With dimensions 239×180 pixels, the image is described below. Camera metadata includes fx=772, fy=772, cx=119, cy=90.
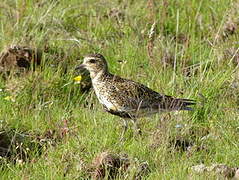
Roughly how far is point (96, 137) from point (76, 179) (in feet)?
2.52

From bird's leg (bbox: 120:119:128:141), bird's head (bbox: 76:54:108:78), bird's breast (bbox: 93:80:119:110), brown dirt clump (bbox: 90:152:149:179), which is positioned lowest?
bird's leg (bbox: 120:119:128:141)

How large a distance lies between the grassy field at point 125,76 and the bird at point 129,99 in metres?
0.11

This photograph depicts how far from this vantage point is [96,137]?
677 centimetres

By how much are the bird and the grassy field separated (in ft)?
0.37

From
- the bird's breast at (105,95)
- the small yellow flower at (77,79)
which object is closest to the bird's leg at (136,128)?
the bird's breast at (105,95)

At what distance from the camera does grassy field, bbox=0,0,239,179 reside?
6.48 metres

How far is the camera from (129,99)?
7.33 meters

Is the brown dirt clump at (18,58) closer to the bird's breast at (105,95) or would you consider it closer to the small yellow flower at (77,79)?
the small yellow flower at (77,79)

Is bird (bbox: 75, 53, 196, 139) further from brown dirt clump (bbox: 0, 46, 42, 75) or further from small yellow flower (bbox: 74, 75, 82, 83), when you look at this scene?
brown dirt clump (bbox: 0, 46, 42, 75)

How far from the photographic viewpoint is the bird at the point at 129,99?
23.5 feet

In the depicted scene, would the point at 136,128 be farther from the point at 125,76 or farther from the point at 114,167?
the point at 125,76

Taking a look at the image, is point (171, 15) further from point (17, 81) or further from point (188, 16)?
point (17, 81)

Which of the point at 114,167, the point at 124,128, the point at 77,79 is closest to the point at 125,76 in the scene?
the point at 77,79

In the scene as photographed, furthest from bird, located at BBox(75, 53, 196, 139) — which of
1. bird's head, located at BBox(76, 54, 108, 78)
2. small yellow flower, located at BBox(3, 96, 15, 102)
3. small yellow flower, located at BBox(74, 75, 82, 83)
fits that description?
small yellow flower, located at BBox(3, 96, 15, 102)
